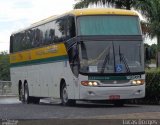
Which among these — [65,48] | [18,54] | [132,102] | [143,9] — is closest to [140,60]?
[65,48]

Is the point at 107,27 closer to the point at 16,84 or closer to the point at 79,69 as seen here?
the point at 79,69

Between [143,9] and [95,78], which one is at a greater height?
[143,9]

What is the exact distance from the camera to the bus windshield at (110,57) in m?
21.9

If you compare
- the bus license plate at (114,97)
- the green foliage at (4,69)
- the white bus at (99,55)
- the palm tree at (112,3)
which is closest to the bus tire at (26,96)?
the white bus at (99,55)

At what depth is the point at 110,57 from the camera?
72.1 feet

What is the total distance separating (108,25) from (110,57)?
56.4 inches

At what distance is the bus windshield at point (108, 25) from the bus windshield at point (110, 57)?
464mm

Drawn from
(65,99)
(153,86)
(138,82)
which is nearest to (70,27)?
(65,99)

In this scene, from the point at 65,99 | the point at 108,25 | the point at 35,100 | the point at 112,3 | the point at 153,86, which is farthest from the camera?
the point at 112,3

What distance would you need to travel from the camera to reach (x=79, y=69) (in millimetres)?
22062

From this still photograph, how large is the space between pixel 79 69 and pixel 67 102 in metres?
2.46

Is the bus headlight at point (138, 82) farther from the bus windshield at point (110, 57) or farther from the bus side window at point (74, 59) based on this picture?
the bus side window at point (74, 59)

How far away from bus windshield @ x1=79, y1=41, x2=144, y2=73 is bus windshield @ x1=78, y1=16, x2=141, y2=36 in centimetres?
46

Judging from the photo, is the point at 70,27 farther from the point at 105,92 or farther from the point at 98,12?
the point at 105,92
